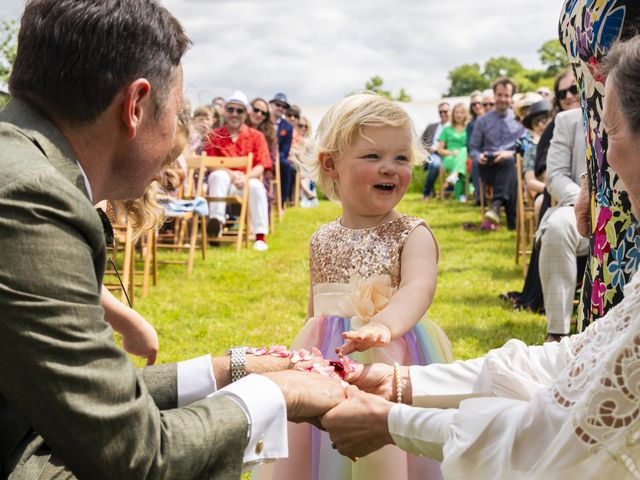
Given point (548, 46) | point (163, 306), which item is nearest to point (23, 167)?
point (163, 306)

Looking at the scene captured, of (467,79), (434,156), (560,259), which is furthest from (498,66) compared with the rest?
(560,259)

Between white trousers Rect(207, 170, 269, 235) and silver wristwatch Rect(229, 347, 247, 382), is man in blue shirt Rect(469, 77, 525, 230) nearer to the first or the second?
white trousers Rect(207, 170, 269, 235)

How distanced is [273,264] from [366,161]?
23.9 feet

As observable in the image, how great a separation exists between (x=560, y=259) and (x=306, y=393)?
4.25 metres

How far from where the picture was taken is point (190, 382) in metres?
2.17

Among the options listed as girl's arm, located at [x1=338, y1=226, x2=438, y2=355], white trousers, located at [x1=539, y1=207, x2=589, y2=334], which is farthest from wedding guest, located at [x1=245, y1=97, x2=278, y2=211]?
girl's arm, located at [x1=338, y1=226, x2=438, y2=355]

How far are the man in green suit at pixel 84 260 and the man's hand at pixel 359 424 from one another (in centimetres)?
33

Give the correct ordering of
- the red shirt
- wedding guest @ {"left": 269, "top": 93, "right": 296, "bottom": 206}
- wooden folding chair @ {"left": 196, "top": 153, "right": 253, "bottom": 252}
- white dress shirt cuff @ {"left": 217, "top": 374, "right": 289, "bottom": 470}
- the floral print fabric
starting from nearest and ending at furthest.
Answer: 1. white dress shirt cuff @ {"left": 217, "top": 374, "right": 289, "bottom": 470}
2. the floral print fabric
3. wooden folding chair @ {"left": 196, "top": 153, "right": 253, "bottom": 252}
4. the red shirt
5. wedding guest @ {"left": 269, "top": 93, "right": 296, "bottom": 206}

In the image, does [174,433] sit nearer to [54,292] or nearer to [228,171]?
[54,292]

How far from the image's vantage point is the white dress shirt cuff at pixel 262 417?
173cm

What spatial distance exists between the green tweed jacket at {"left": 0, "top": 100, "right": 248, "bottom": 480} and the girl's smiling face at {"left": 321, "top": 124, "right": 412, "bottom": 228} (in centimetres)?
153

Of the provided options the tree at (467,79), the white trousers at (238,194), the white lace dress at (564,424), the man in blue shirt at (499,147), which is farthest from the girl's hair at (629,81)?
the tree at (467,79)

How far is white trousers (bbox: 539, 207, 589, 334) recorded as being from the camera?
225 inches

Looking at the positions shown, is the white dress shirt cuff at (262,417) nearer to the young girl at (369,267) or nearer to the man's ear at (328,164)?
the young girl at (369,267)
